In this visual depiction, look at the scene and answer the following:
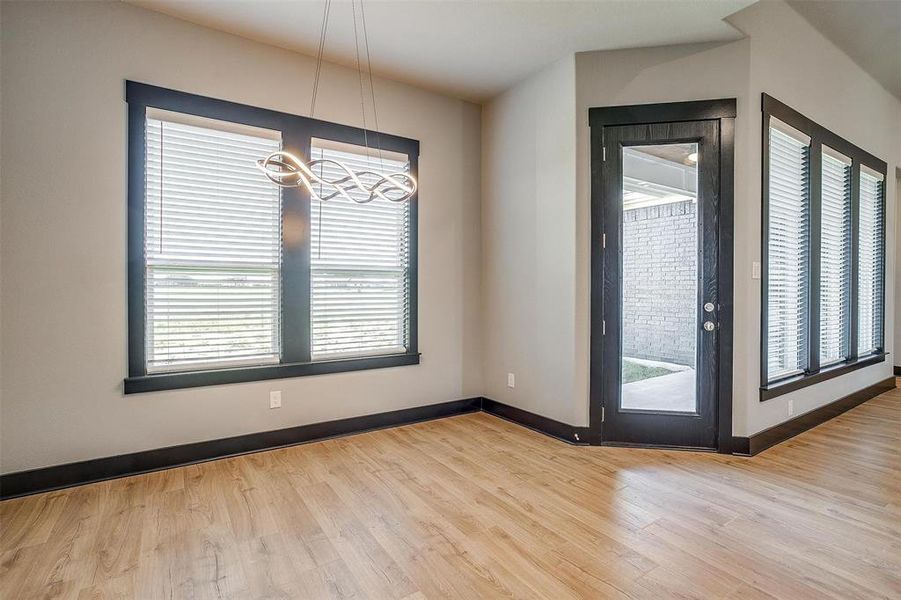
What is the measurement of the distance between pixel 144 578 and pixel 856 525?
3381mm

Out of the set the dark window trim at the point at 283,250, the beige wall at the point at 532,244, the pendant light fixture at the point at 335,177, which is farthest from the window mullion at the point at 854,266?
the pendant light fixture at the point at 335,177

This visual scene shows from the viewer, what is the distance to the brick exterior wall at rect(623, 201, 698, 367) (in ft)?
11.2

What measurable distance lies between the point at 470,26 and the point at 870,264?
497 centimetres

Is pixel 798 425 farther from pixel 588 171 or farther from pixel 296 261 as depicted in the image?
pixel 296 261

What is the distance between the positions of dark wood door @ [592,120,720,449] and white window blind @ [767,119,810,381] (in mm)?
592

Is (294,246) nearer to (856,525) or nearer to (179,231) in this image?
(179,231)

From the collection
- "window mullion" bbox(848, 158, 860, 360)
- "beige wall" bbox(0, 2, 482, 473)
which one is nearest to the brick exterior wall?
"window mullion" bbox(848, 158, 860, 360)

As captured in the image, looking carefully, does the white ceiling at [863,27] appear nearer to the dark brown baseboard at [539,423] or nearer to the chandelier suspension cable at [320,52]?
the chandelier suspension cable at [320,52]

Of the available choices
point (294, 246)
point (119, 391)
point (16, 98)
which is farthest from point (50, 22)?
point (119, 391)

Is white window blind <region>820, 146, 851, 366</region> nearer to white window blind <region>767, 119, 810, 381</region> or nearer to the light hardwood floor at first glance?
white window blind <region>767, 119, 810, 381</region>

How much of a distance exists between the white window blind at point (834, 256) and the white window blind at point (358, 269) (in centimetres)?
382

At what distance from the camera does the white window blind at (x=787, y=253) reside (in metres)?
3.56

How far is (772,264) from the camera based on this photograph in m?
3.57

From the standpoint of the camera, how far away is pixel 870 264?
4.91 metres
